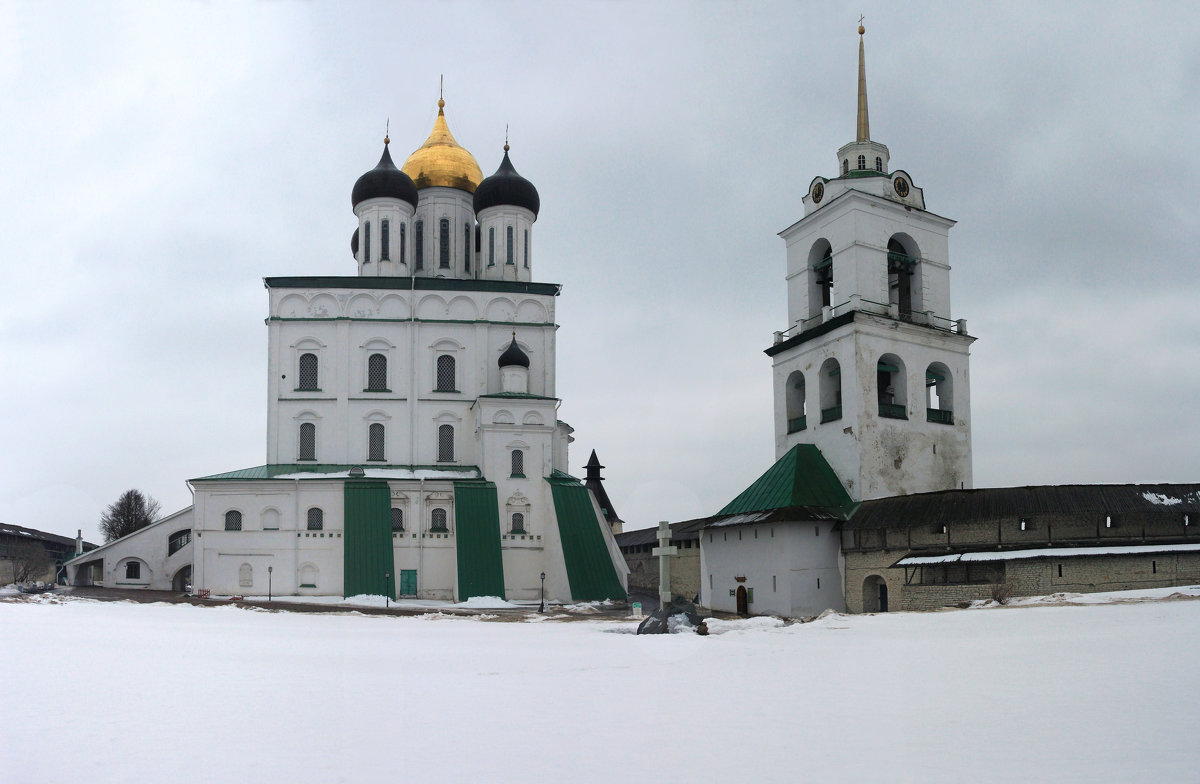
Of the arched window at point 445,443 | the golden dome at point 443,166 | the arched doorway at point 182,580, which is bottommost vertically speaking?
the arched doorway at point 182,580

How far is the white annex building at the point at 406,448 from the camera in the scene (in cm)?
3450

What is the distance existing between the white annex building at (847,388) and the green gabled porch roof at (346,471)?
9.44 metres

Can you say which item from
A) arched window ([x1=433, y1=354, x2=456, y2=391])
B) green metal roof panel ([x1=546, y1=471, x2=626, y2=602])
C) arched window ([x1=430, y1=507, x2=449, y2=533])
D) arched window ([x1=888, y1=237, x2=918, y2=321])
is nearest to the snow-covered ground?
green metal roof panel ([x1=546, y1=471, x2=626, y2=602])

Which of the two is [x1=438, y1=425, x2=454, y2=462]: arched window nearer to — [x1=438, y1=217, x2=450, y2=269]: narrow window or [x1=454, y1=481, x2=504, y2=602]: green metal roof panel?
[x1=454, y1=481, x2=504, y2=602]: green metal roof panel

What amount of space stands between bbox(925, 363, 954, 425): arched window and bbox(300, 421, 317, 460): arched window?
21475mm

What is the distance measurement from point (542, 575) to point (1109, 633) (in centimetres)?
2156

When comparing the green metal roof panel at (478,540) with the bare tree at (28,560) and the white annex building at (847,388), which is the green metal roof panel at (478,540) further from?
the bare tree at (28,560)

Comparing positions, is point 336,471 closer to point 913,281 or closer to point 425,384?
point 425,384

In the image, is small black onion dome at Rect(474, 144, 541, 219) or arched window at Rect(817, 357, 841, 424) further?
small black onion dome at Rect(474, 144, 541, 219)

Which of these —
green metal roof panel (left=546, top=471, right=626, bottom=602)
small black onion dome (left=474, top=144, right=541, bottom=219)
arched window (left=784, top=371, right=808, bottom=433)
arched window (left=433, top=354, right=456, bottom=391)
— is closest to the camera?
arched window (left=784, top=371, right=808, bottom=433)

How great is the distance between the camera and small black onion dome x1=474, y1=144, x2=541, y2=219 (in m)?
41.1

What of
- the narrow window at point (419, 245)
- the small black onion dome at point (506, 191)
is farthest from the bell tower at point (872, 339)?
the narrow window at point (419, 245)

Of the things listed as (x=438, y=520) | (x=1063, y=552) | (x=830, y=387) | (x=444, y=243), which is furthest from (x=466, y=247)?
(x=1063, y=552)

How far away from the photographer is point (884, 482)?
Answer: 30234 mm
